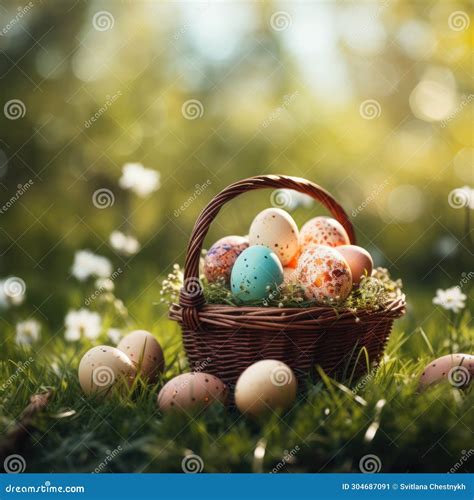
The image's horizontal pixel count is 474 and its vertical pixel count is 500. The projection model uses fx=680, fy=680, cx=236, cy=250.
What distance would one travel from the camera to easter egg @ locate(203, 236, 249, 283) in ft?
8.80

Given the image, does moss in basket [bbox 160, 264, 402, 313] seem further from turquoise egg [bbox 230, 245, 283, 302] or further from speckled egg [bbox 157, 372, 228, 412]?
speckled egg [bbox 157, 372, 228, 412]

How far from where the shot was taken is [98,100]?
16.5 feet

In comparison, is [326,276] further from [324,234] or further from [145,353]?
[145,353]

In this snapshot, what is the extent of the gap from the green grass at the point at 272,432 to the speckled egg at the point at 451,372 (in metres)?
0.06

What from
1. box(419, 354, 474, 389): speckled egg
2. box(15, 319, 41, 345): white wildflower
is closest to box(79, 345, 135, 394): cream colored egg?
box(15, 319, 41, 345): white wildflower

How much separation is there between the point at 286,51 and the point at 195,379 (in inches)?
161

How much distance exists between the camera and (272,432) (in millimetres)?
A: 2059

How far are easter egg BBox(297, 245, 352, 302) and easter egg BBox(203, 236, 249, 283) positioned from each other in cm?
34

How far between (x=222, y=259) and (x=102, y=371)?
0.63 m

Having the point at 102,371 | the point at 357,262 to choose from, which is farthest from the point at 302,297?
the point at 102,371

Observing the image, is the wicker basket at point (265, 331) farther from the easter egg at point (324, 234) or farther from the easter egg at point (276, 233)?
the easter egg at point (324, 234)

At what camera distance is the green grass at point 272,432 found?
200 cm

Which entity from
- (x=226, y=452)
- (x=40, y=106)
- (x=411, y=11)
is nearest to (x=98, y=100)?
(x=40, y=106)

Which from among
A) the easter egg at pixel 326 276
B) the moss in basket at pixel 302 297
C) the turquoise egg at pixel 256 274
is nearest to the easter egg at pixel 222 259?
the moss in basket at pixel 302 297
